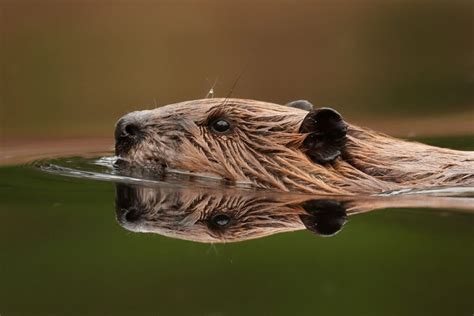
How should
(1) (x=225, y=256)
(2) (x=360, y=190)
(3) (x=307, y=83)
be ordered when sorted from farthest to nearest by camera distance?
(3) (x=307, y=83)
(2) (x=360, y=190)
(1) (x=225, y=256)

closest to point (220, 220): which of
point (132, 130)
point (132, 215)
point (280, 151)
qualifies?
point (132, 215)

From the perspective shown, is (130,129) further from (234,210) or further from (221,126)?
(234,210)

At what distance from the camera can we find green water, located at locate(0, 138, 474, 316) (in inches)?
A: 136

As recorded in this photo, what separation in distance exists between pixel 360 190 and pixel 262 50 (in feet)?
22.2

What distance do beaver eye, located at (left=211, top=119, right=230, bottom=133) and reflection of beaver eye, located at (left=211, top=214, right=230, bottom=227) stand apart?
1.01 meters

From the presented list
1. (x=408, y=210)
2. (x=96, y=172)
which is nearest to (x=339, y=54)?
(x=96, y=172)

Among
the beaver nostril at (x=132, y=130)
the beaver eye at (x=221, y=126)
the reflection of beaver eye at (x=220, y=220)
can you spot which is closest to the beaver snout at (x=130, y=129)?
the beaver nostril at (x=132, y=130)

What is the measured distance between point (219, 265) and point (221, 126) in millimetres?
1991

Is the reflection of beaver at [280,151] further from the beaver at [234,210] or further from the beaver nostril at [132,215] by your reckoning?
the beaver nostril at [132,215]

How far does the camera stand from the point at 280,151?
18.9 ft

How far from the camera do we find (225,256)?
167 inches

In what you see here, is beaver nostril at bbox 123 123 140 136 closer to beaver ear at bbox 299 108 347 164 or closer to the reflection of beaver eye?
beaver ear at bbox 299 108 347 164

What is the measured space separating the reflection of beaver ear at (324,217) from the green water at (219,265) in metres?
0.07

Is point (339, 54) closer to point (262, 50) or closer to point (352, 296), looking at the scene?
point (262, 50)
